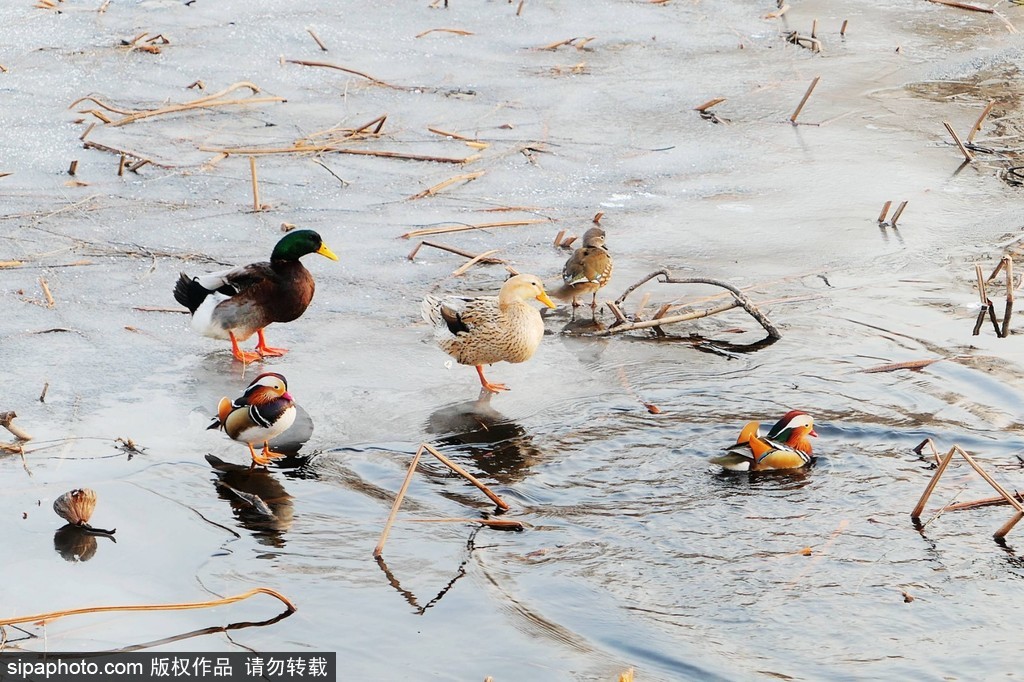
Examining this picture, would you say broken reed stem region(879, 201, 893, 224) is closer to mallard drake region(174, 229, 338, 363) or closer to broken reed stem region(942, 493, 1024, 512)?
broken reed stem region(942, 493, 1024, 512)

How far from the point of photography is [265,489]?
15.9ft

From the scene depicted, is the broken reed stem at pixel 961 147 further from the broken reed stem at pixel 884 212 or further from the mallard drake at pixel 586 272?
the mallard drake at pixel 586 272

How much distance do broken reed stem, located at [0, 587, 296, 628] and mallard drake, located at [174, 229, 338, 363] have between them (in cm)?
238

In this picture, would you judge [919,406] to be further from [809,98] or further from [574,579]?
[809,98]

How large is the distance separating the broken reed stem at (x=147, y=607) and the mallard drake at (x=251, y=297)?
2.38m

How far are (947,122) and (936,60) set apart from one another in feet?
5.11

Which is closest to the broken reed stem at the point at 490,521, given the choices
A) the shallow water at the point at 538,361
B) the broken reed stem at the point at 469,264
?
the shallow water at the point at 538,361

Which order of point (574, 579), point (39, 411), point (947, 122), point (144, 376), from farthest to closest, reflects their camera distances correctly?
A: point (947, 122), point (144, 376), point (39, 411), point (574, 579)

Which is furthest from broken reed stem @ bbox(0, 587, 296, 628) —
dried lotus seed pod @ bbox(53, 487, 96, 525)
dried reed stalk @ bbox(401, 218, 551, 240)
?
dried reed stalk @ bbox(401, 218, 551, 240)

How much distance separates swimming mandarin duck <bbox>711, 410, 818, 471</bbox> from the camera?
4.94 m

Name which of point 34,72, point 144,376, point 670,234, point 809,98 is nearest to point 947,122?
point 809,98

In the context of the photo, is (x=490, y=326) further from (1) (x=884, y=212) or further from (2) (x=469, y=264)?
(1) (x=884, y=212)

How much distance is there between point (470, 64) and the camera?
1084 cm

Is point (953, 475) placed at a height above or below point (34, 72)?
below
